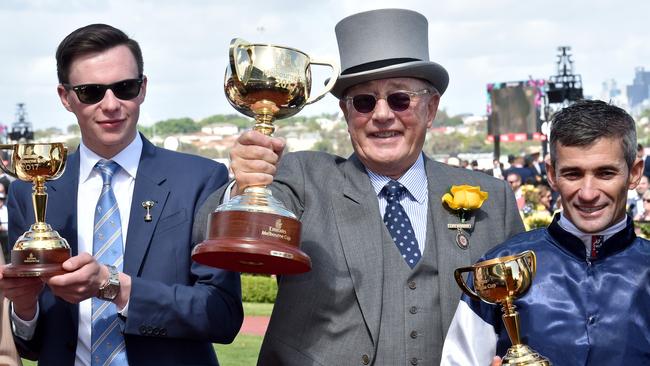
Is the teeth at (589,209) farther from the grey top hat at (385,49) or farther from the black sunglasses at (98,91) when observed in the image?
the black sunglasses at (98,91)

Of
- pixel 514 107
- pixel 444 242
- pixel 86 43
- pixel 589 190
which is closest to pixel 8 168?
pixel 86 43

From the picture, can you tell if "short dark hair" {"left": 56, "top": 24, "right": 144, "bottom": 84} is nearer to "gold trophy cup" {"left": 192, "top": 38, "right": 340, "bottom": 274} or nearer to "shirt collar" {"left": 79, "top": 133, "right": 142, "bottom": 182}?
"shirt collar" {"left": 79, "top": 133, "right": 142, "bottom": 182}

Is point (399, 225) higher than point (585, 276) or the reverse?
higher

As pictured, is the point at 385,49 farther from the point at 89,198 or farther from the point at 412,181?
the point at 89,198

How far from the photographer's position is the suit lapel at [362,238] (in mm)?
3799

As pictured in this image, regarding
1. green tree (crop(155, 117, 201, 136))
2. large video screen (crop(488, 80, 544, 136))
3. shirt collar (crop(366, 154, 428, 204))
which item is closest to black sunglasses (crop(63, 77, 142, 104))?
shirt collar (crop(366, 154, 428, 204))

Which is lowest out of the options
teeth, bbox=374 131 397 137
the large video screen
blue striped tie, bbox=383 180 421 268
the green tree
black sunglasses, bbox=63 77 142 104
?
blue striped tie, bbox=383 180 421 268

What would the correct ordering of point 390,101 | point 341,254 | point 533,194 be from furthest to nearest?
1. point 533,194
2. point 390,101
3. point 341,254

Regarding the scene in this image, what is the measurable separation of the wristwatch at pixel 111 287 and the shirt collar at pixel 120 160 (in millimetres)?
494

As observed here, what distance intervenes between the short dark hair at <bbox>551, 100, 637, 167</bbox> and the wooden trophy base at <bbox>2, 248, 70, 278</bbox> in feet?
5.46

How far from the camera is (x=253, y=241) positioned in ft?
10.8

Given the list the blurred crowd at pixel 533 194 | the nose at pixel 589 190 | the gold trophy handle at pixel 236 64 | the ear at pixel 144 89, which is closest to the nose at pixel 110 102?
the ear at pixel 144 89

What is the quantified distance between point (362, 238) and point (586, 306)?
90 cm

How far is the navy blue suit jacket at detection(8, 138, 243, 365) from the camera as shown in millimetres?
3826
